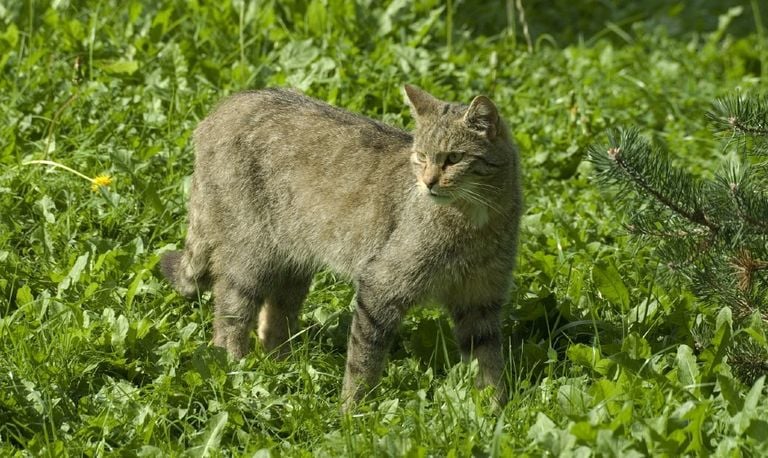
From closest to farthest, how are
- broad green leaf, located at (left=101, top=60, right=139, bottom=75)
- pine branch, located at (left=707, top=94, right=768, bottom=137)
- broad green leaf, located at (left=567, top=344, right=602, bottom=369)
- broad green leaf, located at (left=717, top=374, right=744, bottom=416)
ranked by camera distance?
broad green leaf, located at (left=717, top=374, right=744, bottom=416)
pine branch, located at (left=707, top=94, right=768, bottom=137)
broad green leaf, located at (left=567, top=344, right=602, bottom=369)
broad green leaf, located at (left=101, top=60, right=139, bottom=75)

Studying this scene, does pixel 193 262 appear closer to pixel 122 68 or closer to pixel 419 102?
pixel 419 102

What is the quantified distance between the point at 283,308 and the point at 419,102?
1208mm

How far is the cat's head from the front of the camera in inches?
196

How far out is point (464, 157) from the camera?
502 cm

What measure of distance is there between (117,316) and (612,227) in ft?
8.33

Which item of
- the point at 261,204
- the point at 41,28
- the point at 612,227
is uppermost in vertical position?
the point at 41,28

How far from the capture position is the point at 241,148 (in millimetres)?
5551

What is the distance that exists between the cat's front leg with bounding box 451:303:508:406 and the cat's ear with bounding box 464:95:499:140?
2.40ft

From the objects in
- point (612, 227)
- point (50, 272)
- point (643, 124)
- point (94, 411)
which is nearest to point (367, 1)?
point (643, 124)

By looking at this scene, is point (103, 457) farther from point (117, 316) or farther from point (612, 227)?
point (612, 227)

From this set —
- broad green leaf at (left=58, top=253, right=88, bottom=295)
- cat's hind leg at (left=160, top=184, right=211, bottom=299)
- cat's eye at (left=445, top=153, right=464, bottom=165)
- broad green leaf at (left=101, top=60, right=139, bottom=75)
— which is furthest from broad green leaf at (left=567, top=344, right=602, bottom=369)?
broad green leaf at (left=101, top=60, right=139, bottom=75)

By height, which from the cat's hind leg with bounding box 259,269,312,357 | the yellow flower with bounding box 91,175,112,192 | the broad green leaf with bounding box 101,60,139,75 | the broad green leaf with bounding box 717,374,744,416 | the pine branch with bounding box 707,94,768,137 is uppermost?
the pine branch with bounding box 707,94,768,137

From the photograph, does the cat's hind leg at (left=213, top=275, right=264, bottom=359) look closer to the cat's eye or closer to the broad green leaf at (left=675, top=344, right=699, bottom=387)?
the cat's eye

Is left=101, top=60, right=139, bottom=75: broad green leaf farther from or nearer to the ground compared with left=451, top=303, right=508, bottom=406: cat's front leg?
farther from the ground
